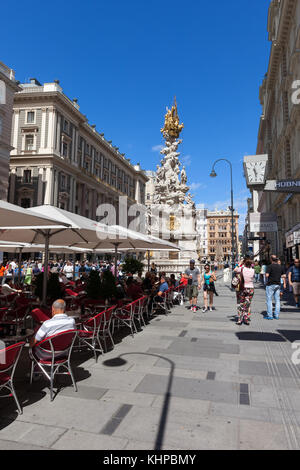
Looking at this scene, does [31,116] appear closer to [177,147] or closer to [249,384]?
[177,147]

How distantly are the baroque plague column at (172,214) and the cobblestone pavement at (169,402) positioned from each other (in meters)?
18.8

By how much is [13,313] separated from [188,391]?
481 centimetres

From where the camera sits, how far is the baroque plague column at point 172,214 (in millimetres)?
25984

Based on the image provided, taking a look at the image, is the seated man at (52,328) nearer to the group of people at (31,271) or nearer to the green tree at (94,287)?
the green tree at (94,287)

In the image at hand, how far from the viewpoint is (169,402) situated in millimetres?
3920

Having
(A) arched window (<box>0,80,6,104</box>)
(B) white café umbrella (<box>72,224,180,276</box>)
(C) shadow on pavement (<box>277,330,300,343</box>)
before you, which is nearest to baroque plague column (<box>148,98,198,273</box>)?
(B) white café umbrella (<box>72,224,180,276</box>)

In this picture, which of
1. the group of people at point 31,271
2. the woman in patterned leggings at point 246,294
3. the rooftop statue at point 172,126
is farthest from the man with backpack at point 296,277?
the rooftop statue at point 172,126

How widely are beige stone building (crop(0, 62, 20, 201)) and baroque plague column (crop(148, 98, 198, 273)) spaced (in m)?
16.9

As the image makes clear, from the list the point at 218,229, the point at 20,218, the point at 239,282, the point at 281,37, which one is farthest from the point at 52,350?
the point at 218,229

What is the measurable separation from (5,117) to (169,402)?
35.9 m

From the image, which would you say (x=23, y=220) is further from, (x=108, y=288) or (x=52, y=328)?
(x=108, y=288)

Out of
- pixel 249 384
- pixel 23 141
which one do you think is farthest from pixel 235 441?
pixel 23 141

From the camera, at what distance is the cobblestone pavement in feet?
10.1

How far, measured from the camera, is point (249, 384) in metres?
4.53
